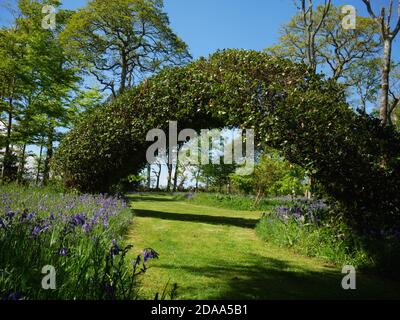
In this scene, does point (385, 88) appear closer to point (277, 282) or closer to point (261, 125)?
point (261, 125)

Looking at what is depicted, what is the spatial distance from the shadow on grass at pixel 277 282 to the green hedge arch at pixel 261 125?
2.22 m

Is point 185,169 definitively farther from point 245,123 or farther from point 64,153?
point 245,123

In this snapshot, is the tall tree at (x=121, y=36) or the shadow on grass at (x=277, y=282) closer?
the shadow on grass at (x=277, y=282)

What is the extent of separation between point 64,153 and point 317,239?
37.5 feet

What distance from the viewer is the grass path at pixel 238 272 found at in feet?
17.9

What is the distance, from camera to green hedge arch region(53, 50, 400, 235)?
27.7ft

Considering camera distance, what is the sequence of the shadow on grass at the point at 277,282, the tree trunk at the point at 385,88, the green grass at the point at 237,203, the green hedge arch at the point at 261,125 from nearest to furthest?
the shadow on grass at the point at 277,282, the green hedge arch at the point at 261,125, the tree trunk at the point at 385,88, the green grass at the point at 237,203

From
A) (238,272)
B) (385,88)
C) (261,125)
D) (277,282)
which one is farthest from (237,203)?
(277,282)

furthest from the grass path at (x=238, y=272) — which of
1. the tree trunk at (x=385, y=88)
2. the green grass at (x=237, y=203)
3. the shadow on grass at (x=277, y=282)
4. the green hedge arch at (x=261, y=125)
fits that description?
the green grass at (x=237, y=203)

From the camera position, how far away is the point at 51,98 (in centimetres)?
2159
